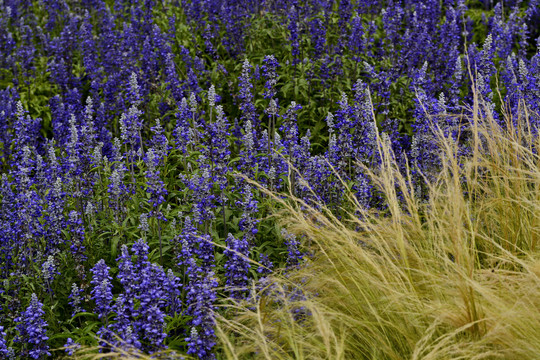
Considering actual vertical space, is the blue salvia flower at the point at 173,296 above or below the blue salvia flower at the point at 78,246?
below

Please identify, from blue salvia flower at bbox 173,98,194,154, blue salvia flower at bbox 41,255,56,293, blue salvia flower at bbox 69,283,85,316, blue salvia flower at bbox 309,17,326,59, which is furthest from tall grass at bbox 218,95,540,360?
blue salvia flower at bbox 309,17,326,59

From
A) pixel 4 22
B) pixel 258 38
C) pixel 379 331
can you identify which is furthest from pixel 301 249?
pixel 4 22

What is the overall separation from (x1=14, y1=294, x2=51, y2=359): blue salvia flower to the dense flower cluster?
→ 1cm

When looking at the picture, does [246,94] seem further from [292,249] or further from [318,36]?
[318,36]

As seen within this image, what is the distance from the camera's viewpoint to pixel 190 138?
20.1 ft

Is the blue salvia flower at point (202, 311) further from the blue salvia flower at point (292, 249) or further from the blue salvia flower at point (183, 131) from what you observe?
the blue salvia flower at point (183, 131)

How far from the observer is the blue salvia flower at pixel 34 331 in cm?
394

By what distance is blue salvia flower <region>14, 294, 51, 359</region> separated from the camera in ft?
12.9

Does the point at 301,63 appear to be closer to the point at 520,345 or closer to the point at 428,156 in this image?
the point at 428,156

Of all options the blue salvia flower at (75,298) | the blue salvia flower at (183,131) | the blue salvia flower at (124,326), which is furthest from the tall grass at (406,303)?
the blue salvia flower at (183,131)

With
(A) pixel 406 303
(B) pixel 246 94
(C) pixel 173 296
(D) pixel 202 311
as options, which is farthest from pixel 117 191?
(A) pixel 406 303

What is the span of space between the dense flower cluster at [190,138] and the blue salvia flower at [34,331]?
12 mm

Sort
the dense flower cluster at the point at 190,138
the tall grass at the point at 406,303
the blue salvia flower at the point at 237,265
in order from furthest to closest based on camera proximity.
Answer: the dense flower cluster at the point at 190,138, the blue salvia flower at the point at 237,265, the tall grass at the point at 406,303

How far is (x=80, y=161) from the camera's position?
538 cm
